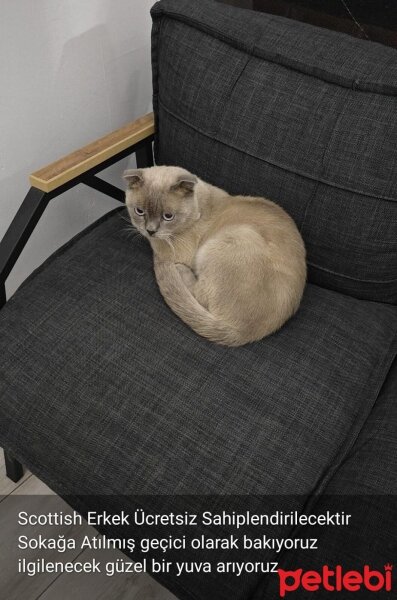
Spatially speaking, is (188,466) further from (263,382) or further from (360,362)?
(360,362)

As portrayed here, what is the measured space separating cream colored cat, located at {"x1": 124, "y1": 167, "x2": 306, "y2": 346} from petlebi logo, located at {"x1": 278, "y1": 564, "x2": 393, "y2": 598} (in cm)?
48

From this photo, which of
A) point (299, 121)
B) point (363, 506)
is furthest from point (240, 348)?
point (299, 121)

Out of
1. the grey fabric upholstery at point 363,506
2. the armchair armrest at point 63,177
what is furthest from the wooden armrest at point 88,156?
the grey fabric upholstery at point 363,506

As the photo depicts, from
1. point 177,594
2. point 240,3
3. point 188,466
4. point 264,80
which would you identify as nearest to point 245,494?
point 188,466

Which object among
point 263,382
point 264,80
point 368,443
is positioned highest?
point 264,80

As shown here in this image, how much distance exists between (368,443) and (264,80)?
90 centimetres

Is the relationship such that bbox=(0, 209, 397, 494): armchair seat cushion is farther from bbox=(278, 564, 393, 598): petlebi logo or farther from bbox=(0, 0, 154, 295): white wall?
bbox=(0, 0, 154, 295): white wall

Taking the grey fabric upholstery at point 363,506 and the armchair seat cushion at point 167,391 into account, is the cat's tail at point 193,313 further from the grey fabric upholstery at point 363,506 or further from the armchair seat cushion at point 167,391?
the grey fabric upholstery at point 363,506

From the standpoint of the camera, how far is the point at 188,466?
102cm

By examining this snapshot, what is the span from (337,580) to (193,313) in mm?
595

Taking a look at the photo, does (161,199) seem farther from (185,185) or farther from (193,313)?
(193,313)

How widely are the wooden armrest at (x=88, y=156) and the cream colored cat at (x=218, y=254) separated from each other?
0.46ft

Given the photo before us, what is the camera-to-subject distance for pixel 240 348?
119 centimetres

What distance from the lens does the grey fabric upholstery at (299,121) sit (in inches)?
47.6
